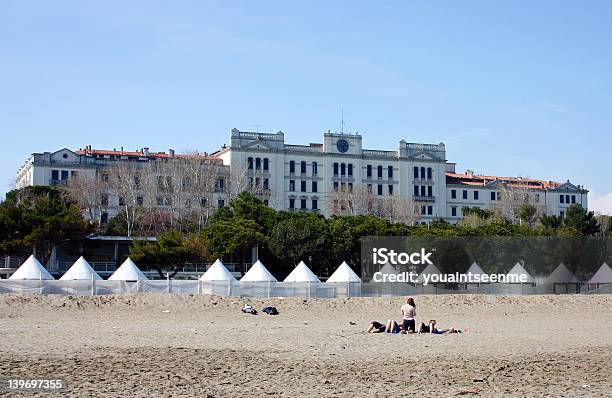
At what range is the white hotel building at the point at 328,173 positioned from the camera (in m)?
88.6

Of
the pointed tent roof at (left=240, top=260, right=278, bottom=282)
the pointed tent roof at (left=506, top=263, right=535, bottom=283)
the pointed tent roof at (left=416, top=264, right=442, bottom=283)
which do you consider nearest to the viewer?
the pointed tent roof at (left=240, top=260, right=278, bottom=282)

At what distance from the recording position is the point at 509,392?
13.7m

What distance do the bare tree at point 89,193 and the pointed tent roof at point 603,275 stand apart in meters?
44.2

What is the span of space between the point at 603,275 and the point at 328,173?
4837 cm

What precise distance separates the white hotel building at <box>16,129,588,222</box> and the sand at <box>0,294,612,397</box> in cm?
5398

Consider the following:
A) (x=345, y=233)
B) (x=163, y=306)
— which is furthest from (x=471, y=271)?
(x=163, y=306)

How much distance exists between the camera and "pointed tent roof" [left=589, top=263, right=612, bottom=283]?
5160 centimetres

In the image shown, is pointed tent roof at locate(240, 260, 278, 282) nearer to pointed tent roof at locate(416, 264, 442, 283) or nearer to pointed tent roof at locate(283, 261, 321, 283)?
pointed tent roof at locate(283, 261, 321, 283)

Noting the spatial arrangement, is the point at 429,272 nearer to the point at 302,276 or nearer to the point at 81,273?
the point at 302,276

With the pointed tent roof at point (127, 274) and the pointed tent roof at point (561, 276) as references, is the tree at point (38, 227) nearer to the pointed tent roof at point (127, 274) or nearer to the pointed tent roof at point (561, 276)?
the pointed tent roof at point (127, 274)

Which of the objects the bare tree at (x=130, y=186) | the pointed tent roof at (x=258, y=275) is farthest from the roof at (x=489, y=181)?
the pointed tent roof at (x=258, y=275)

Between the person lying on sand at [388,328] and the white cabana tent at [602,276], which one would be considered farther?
the white cabana tent at [602,276]

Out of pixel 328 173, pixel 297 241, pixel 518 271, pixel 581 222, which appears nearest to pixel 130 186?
pixel 297 241

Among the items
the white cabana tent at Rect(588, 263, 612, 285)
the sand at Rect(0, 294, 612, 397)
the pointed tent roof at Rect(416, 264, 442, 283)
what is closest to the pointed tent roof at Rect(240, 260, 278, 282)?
the pointed tent roof at Rect(416, 264, 442, 283)
